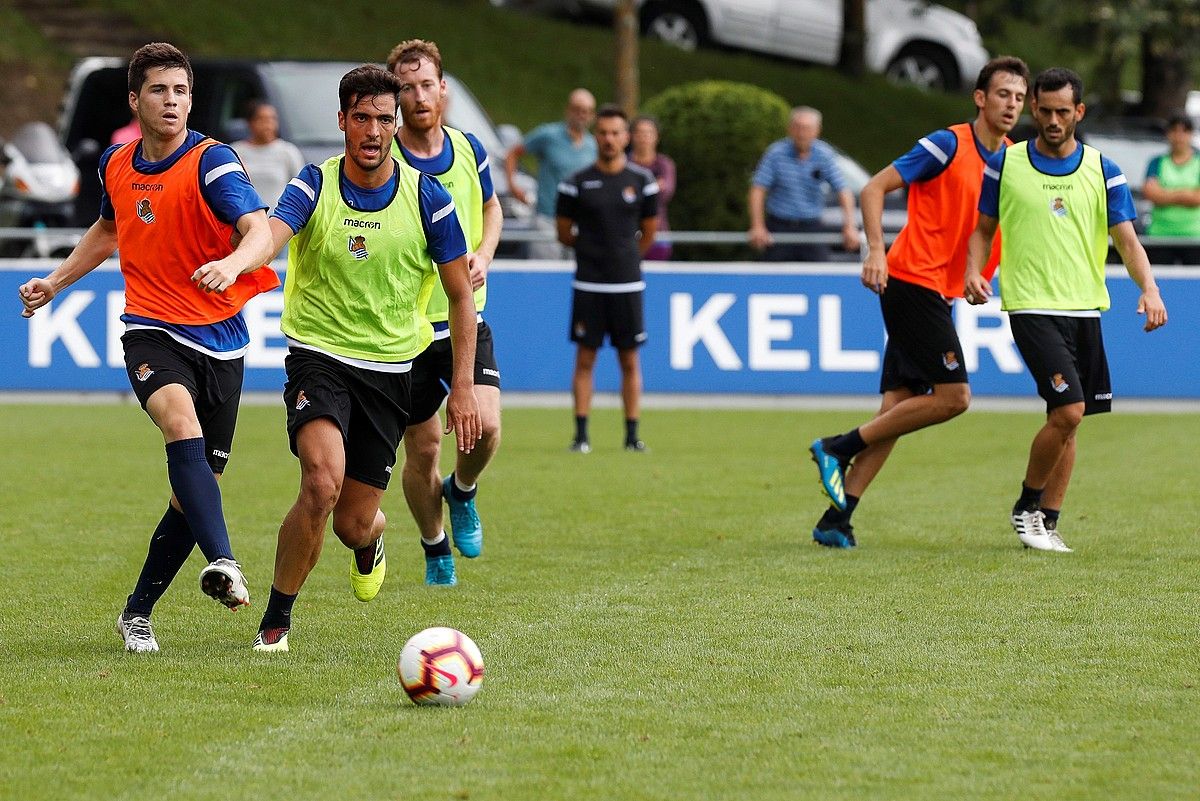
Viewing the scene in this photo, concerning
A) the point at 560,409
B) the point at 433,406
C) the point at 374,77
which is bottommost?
the point at 560,409

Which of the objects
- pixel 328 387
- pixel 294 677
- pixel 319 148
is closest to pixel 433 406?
pixel 328 387

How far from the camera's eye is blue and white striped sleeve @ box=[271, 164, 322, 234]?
21.5 feet

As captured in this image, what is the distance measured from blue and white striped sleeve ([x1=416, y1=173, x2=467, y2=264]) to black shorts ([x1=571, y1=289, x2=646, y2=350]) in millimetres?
7019

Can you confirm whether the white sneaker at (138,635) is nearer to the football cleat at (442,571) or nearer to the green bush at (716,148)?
the football cleat at (442,571)

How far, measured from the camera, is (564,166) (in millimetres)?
16375

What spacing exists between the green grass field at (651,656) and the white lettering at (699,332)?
177 inches

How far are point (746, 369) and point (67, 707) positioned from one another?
35.2 feet

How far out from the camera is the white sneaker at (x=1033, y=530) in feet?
29.5

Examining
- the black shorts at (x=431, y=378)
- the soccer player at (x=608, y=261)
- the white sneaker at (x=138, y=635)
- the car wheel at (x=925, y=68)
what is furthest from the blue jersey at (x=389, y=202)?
the car wheel at (x=925, y=68)

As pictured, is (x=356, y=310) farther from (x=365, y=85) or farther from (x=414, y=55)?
(x=414, y=55)

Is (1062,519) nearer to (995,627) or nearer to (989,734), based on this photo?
(995,627)

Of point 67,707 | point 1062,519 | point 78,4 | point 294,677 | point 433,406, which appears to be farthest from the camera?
point 78,4

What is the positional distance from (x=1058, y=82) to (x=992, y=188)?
56cm

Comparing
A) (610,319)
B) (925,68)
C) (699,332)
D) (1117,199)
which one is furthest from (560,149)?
(925,68)
